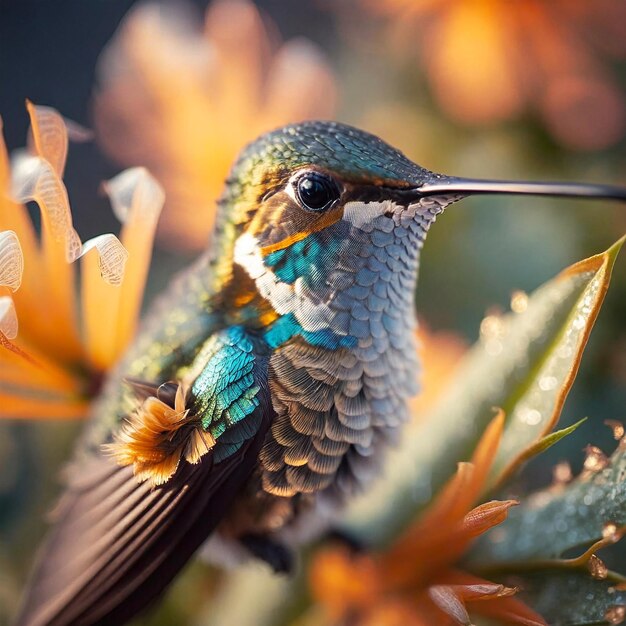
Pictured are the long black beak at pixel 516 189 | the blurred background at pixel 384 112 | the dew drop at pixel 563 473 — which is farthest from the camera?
the blurred background at pixel 384 112

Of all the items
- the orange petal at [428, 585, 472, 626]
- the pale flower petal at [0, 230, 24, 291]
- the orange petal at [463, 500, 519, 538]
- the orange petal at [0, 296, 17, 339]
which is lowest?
the orange petal at [428, 585, 472, 626]

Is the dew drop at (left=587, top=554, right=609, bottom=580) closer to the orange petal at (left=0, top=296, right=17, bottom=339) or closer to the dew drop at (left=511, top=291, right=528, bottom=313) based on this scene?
the dew drop at (left=511, top=291, right=528, bottom=313)

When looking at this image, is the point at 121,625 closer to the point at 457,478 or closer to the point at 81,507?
the point at 81,507

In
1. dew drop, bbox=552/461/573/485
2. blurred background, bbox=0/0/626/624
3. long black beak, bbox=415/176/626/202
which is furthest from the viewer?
blurred background, bbox=0/0/626/624

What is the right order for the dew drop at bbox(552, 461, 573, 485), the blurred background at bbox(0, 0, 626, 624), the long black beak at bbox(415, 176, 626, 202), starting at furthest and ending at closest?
the blurred background at bbox(0, 0, 626, 624) < the dew drop at bbox(552, 461, 573, 485) < the long black beak at bbox(415, 176, 626, 202)

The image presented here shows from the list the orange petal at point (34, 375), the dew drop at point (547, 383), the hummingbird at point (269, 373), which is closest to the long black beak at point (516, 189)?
the hummingbird at point (269, 373)

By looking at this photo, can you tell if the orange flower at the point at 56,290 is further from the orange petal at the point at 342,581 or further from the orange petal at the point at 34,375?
the orange petal at the point at 342,581

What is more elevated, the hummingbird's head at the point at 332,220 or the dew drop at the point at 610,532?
the hummingbird's head at the point at 332,220

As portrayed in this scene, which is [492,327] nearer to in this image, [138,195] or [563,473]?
[563,473]

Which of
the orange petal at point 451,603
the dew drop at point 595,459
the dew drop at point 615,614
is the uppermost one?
the dew drop at point 595,459

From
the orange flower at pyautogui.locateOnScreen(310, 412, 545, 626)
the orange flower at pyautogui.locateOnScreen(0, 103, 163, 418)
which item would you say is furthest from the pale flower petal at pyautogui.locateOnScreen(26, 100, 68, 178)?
the orange flower at pyautogui.locateOnScreen(310, 412, 545, 626)
